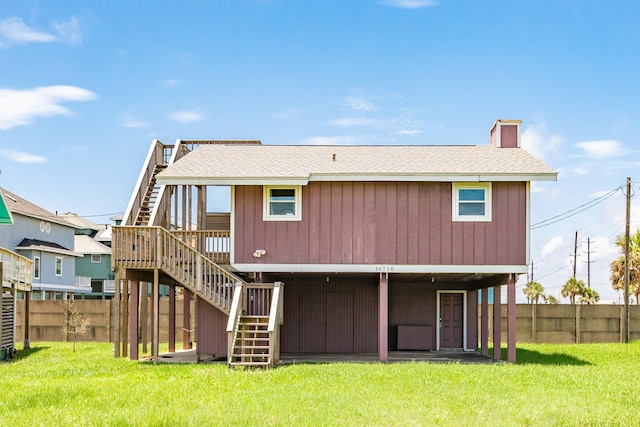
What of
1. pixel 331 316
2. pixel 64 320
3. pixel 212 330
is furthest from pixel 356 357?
pixel 64 320

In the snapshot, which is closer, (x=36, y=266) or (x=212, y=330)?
(x=212, y=330)

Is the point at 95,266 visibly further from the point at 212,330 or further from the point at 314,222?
the point at 314,222

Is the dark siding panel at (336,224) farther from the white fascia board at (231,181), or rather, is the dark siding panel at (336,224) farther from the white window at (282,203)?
the white fascia board at (231,181)

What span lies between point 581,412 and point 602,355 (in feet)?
43.9

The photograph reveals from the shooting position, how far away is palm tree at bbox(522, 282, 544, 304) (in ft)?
208

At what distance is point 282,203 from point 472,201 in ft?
16.8

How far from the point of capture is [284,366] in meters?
19.8

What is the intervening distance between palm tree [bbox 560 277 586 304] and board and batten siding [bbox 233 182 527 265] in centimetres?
3464

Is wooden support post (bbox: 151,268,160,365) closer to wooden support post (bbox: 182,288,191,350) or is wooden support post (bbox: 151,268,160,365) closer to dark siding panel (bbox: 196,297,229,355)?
dark siding panel (bbox: 196,297,229,355)

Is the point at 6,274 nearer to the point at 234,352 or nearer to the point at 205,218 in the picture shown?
the point at 205,218

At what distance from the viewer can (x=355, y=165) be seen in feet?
72.7

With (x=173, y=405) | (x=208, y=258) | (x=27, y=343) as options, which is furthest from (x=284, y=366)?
(x=27, y=343)

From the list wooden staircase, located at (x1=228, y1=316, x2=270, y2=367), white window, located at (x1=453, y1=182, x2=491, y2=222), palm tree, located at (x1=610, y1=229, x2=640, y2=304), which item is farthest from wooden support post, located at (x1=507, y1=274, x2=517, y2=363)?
palm tree, located at (x1=610, y1=229, x2=640, y2=304)

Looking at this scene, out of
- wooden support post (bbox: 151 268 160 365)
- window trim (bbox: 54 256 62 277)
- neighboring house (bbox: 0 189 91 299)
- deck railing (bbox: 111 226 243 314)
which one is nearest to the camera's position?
deck railing (bbox: 111 226 243 314)
